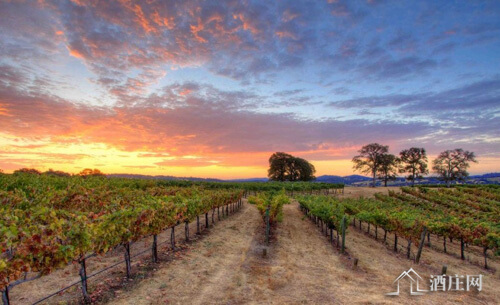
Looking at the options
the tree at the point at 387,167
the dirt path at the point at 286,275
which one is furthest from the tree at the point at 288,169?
the dirt path at the point at 286,275

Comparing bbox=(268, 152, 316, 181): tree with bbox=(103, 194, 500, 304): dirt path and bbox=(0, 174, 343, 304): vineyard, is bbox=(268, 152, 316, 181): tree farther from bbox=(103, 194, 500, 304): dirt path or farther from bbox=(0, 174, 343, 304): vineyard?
bbox=(0, 174, 343, 304): vineyard

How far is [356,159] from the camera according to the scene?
7938 cm

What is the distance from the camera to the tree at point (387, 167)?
76.3 metres

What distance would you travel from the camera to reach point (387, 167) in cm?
7688

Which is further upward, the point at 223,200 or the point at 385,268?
the point at 223,200

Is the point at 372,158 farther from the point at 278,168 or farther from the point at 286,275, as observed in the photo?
the point at 286,275

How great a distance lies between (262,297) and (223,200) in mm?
15558

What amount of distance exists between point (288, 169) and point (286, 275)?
7875 cm

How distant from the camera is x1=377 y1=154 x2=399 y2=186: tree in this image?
7631 cm

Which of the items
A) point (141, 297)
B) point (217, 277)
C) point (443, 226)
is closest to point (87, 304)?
point (141, 297)

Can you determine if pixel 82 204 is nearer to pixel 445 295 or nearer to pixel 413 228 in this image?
pixel 445 295

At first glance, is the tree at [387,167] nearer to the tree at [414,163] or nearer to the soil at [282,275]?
the tree at [414,163]

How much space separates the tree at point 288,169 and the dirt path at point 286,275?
69.4 metres

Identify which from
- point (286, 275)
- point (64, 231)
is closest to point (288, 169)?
point (286, 275)
